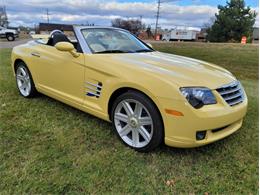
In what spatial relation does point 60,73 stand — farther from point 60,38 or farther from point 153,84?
point 153,84

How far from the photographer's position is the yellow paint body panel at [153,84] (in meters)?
2.60

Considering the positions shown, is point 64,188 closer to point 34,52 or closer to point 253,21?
point 34,52

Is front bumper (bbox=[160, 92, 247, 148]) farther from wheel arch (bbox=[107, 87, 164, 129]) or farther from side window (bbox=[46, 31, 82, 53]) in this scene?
side window (bbox=[46, 31, 82, 53])

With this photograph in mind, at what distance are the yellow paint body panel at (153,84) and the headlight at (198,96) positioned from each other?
0.05 metres

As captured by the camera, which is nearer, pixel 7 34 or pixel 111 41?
pixel 111 41

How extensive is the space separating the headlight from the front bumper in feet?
0.15

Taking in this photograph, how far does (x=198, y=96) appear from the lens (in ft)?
8.57

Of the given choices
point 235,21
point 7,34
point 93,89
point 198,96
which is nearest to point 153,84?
point 198,96

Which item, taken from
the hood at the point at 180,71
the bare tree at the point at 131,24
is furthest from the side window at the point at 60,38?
the bare tree at the point at 131,24

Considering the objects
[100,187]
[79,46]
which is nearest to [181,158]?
[100,187]

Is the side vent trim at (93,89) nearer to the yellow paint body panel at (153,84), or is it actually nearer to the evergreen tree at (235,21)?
the yellow paint body panel at (153,84)

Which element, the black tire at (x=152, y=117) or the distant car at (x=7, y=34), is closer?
the black tire at (x=152, y=117)

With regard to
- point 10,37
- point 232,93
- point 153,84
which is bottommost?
point 10,37

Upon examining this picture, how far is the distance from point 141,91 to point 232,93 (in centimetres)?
105
